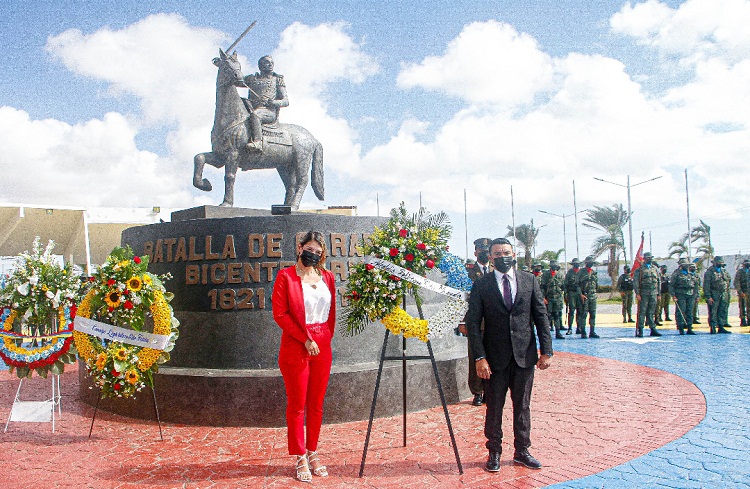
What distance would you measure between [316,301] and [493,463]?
1.91m

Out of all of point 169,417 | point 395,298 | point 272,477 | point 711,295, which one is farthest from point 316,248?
point 711,295

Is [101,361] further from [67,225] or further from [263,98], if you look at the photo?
[67,225]

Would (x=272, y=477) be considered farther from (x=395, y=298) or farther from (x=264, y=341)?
(x=264, y=341)

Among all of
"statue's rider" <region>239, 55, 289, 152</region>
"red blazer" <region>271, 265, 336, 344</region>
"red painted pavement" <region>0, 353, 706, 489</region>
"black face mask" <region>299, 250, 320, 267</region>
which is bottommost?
"red painted pavement" <region>0, 353, 706, 489</region>

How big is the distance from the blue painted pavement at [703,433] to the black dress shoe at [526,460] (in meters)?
0.38

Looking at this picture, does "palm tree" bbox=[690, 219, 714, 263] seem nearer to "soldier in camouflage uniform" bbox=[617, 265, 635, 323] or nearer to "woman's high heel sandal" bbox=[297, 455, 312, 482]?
"soldier in camouflage uniform" bbox=[617, 265, 635, 323]

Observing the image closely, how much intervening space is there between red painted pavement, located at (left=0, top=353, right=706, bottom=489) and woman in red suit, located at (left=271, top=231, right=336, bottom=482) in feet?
1.12

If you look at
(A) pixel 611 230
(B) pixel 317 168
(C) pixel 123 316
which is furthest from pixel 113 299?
(A) pixel 611 230

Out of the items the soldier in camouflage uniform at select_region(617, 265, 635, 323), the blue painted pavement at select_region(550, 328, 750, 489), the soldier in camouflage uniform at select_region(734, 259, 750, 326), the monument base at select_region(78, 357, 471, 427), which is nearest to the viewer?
the blue painted pavement at select_region(550, 328, 750, 489)

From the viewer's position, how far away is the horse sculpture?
8.52 meters

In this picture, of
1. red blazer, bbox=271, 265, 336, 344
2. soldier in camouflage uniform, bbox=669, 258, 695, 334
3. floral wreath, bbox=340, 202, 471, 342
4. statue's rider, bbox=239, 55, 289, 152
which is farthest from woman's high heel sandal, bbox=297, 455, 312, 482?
soldier in camouflage uniform, bbox=669, 258, 695, 334

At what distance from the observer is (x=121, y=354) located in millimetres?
5887

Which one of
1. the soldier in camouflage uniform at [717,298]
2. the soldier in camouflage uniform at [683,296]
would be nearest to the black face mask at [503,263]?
the soldier in camouflage uniform at [683,296]

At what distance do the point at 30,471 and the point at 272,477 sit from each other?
2.12m
